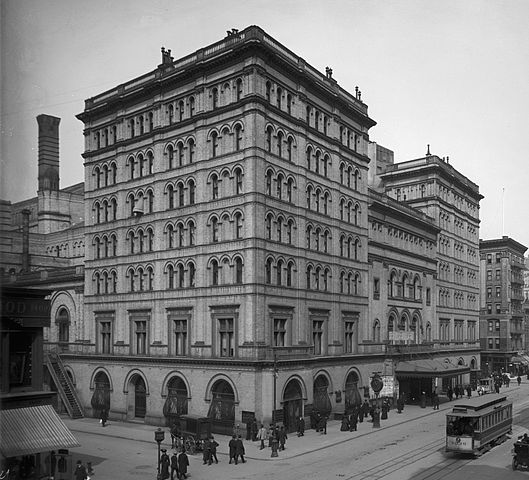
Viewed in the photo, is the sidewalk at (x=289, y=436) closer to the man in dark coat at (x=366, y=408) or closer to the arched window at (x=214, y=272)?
the man in dark coat at (x=366, y=408)

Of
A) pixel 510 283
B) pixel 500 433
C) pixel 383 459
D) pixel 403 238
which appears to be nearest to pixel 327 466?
pixel 383 459

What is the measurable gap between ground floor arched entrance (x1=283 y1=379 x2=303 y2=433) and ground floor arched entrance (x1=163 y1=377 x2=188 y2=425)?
23.2ft

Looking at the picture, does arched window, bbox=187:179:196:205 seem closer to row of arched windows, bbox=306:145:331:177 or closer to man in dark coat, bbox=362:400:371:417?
row of arched windows, bbox=306:145:331:177

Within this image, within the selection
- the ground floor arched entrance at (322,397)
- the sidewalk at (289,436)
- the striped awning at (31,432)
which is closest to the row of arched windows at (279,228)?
the ground floor arched entrance at (322,397)

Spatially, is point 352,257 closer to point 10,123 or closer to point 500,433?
point 500,433

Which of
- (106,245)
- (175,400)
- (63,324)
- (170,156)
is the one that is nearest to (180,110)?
(170,156)

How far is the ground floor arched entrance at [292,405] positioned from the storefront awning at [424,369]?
18.4 m

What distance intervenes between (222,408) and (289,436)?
466cm

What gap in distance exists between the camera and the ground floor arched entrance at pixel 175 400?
4656 centimetres

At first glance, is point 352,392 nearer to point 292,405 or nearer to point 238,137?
point 292,405

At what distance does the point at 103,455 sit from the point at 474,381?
179ft

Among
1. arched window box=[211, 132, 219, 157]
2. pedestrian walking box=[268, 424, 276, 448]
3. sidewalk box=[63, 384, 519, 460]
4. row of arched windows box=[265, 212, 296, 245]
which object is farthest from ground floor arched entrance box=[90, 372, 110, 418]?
arched window box=[211, 132, 219, 157]

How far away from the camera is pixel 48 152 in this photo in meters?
95.8

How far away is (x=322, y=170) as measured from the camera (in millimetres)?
52688
